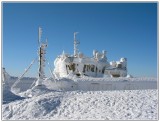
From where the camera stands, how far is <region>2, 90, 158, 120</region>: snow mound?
12412 mm

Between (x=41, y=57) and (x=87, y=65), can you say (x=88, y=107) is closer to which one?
(x=41, y=57)

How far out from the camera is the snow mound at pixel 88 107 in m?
12.4

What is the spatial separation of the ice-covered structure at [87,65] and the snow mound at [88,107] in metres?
22.1

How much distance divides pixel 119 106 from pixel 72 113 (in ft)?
7.48

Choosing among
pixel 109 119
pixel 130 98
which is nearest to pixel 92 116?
pixel 109 119

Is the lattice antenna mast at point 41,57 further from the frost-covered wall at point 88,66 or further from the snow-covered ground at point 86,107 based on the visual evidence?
the frost-covered wall at point 88,66

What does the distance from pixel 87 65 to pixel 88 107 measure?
2495cm

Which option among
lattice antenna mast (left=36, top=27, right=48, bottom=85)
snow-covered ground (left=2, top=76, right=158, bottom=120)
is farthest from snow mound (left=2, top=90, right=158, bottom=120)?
lattice antenna mast (left=36, top=27, right=48, bottom=85)

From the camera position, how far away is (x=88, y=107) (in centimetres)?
1364

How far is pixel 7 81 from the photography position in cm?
2872

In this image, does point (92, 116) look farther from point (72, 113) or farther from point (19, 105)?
point (19, 105)

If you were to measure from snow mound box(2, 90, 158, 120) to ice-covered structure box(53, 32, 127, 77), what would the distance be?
72.5ft

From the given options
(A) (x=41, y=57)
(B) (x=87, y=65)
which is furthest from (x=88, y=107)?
(B) (x=87, y=65)

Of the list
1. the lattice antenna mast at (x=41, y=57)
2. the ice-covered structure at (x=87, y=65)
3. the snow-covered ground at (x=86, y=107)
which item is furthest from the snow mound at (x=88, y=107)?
the ice-covered structure at (x=87, y=65)
